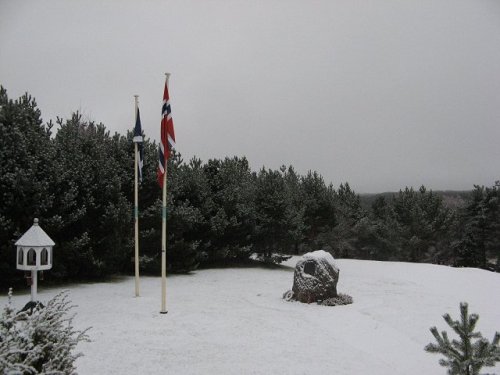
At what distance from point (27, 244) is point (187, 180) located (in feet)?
40.6

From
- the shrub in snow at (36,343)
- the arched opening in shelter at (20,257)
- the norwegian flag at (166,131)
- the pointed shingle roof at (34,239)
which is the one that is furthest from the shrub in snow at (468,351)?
the arched opening in shelter at (20,257)

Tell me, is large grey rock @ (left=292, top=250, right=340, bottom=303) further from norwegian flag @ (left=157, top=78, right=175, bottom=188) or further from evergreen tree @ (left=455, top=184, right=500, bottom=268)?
evergreen tree @ (left=455, top=184, right=500, bottom=268)

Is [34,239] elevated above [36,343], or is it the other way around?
[34,239]

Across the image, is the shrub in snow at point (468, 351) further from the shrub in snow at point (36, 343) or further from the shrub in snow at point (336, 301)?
the shrub in snow at point (336, 301)

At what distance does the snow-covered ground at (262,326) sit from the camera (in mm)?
6973

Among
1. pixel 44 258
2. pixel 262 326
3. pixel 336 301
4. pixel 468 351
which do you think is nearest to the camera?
pixel 468 351

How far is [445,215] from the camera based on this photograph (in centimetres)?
3909

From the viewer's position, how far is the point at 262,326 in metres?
9.46

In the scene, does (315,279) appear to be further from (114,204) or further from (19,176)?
(19,176)

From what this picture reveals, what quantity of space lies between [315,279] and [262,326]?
3452 mm

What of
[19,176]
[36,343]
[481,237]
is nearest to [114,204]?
[19,176]

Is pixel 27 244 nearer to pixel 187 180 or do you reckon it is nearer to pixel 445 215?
pixel 187 180

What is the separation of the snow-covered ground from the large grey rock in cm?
43

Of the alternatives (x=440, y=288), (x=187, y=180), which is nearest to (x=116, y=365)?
(x=440, y=288)
